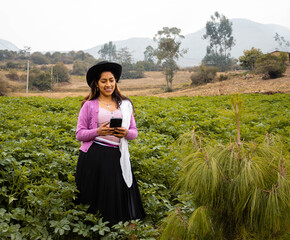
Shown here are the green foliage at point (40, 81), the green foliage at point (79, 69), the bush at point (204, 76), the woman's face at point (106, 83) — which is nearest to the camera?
the woman's face at point (106, 83)

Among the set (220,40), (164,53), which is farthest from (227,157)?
(220,40)

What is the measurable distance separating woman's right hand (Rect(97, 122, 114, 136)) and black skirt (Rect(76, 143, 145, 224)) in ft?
0.68

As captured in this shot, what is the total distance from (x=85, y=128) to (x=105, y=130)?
11.1 inches

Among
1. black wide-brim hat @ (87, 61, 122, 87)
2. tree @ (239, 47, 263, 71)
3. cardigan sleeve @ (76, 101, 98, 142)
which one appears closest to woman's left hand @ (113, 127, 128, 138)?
cardigan sleeve @ (76, 101, 98, 142)

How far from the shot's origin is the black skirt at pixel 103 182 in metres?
2.68

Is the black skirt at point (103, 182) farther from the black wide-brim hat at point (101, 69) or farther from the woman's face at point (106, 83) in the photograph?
the black wide-brim hat at point (101, 69)

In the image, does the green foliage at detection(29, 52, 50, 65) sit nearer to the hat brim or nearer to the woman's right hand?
the hat brim

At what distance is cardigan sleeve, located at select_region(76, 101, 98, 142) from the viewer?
104 inches

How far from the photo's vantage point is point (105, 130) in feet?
8.39

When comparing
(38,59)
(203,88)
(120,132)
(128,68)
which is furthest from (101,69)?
(38,59)

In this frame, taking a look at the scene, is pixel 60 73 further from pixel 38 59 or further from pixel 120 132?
pixel 120 132

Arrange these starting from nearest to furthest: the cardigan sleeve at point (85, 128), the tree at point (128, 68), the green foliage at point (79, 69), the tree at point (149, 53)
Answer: the cardigan sleeve at point (85, 128) < the tree at point (128, 68) < the green foliage at point (79, 69) < the tree at point (149, 53)

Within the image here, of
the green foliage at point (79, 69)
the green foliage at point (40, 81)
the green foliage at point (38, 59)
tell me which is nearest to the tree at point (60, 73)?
the green foliage at point (40, 81)

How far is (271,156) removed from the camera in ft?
5.43
